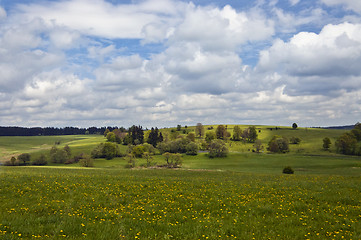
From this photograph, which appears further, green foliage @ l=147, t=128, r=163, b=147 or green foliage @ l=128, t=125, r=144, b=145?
green foliage @ l=128, t=125, r=144, b=145

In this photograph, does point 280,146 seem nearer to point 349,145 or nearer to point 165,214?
point 349,145

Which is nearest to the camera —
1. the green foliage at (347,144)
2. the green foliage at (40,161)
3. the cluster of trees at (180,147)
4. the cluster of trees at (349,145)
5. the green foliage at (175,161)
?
the green foliage at (175,161)

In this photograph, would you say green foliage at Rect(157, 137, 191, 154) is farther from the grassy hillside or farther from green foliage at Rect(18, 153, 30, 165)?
green foliage at Rect(18, 153, 30, 165)

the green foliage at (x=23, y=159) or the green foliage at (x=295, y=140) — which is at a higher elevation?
the green foliage at (x=295, y=140)

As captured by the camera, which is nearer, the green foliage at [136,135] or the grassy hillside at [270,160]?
the grassy hillside at [270,160]

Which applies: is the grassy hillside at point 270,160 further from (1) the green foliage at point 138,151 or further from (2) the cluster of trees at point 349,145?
(1) the green foliage at point 138,151

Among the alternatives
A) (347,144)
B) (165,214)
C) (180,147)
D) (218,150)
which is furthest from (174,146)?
(165,214)

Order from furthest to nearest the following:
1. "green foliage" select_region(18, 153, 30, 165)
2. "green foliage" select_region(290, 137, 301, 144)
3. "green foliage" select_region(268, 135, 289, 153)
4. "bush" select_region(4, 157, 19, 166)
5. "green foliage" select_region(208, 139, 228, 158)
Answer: "green foliage" select_region(290, 137, 301, 144)
"green foliage" select_region(268, 135, 289, 153)
"green foliage" select_region(208, 139, 228, 158)
"green foliage" select_region(18, 153, 30, 165)
"bush" select_region(4, 157, 19, 166)

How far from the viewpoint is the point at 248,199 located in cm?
1650

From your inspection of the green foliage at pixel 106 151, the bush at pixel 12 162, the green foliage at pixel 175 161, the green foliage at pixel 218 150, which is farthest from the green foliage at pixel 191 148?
the bush at pixel 12 162

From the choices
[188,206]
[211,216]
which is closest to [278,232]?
[211,216]

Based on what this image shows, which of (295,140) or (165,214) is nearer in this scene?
(165,214)

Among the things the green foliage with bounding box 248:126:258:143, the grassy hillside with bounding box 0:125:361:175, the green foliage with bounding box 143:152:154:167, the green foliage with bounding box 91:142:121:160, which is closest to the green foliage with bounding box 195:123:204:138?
the grassy hillside with bounding box 0:125:361:175

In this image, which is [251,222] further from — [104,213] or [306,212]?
→ [104,213]
